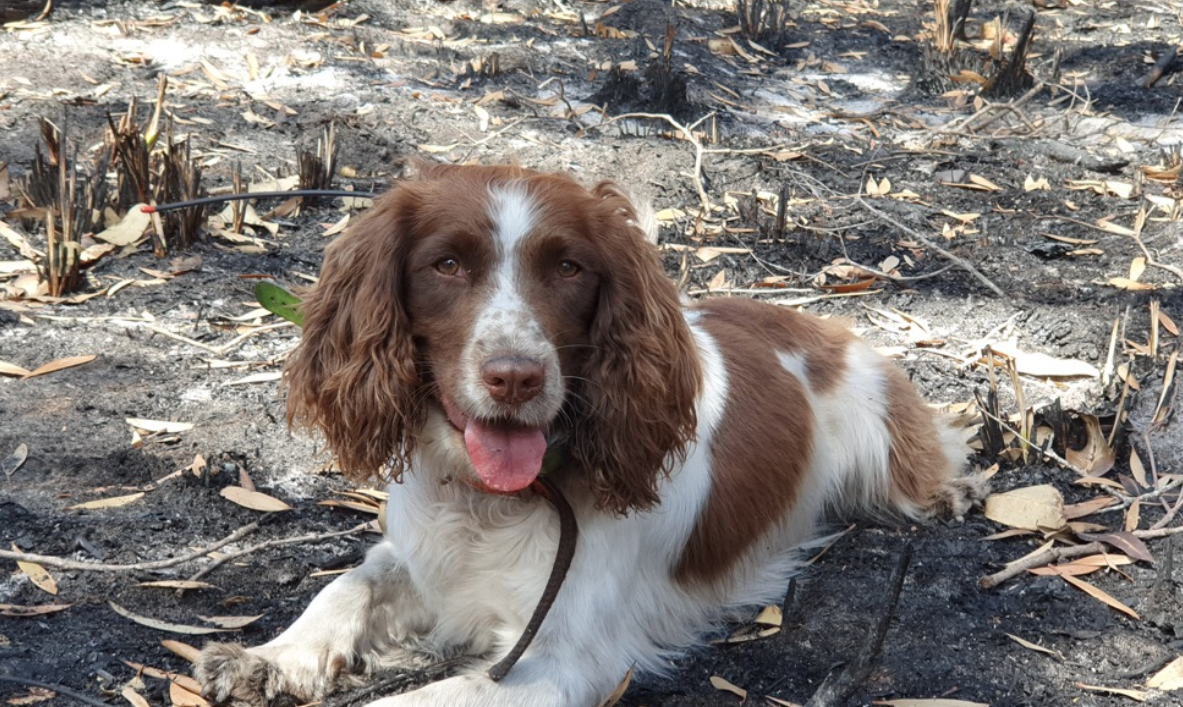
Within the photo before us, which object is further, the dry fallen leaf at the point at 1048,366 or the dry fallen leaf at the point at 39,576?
the dry fallen leaf at the point at 1048,366

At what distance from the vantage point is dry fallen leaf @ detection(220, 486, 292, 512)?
366 cm

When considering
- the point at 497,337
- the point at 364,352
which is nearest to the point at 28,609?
the point at 364,352

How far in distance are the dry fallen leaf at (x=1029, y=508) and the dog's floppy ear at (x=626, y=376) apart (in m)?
1.44

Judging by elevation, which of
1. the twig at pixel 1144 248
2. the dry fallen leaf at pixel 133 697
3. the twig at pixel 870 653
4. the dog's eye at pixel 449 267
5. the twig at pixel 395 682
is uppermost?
the dog's eye at pixel 449 267

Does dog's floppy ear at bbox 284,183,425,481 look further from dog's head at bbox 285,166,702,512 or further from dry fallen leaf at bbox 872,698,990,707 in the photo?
dry fallen leaf at bbox 872,698,990,707

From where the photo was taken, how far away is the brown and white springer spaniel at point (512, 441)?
8.80 ft

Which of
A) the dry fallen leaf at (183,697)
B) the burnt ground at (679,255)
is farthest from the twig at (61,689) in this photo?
the dry fallen leaf at (183,697)

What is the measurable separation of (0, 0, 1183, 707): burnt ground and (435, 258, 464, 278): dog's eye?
116cm

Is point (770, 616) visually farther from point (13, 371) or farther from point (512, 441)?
point (13, 371)

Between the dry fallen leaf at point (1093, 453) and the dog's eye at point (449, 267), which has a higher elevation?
the dog's eye at point (449, 267)

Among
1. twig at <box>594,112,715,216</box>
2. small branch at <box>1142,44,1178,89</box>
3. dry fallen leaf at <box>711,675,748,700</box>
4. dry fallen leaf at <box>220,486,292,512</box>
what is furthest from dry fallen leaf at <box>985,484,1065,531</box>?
small branch at <box>1142,44,1178,89</box>

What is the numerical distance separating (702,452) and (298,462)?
1.42 meters

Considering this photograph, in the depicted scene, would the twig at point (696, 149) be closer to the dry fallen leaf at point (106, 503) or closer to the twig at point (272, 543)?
the twig at point (272, 543)

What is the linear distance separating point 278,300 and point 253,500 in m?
0.63
